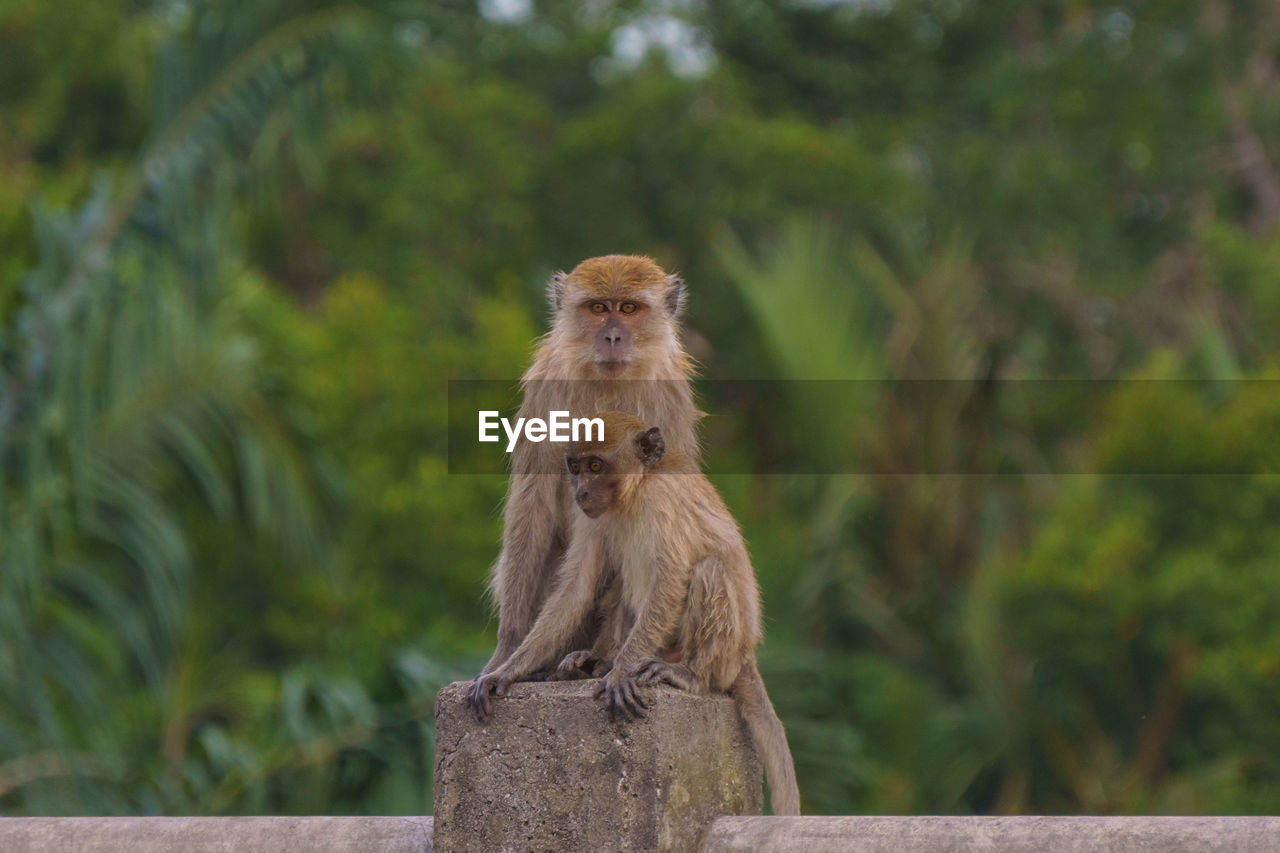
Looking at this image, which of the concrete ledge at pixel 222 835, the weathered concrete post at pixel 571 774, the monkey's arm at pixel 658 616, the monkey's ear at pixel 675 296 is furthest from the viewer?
the monkey's ear at pixel 675 296

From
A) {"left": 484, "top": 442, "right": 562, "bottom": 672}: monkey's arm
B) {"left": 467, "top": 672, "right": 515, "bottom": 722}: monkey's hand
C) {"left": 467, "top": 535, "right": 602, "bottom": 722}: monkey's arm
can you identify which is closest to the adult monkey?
{"left": 484, "top": 442, "right": 562, "bottom": 672}: monkey's arm

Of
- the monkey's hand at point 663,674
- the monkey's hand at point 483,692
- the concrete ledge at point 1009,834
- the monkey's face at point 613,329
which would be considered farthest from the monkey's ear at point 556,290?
the concrete ledge at point 1009,834

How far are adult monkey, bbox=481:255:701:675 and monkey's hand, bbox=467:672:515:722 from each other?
0.37 m

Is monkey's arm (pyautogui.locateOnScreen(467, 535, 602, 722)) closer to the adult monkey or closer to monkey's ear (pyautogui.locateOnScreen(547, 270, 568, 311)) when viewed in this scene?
the adult monkey

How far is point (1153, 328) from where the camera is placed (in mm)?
21062

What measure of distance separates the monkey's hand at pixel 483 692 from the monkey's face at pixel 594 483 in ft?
1.88

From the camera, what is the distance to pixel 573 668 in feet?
16.8

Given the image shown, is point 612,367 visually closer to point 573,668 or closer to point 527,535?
point 527,535

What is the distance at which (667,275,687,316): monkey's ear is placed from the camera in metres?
5.81

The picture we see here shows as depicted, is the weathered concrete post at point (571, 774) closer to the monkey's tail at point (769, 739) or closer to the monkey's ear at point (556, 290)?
the monkey's tail at point (769, 739)

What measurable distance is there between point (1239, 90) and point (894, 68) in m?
4.44

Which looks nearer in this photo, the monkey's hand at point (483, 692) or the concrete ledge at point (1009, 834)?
the concrete ledge at point (1009, 834)

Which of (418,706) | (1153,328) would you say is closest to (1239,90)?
(1153,328)

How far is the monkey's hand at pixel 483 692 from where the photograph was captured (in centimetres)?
465
